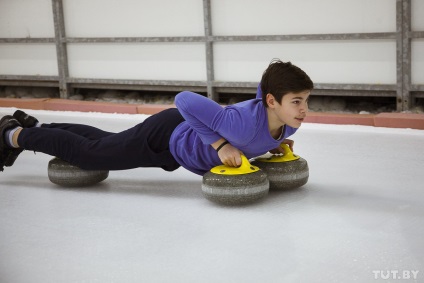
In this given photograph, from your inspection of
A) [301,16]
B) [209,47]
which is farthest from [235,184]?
[209,47]

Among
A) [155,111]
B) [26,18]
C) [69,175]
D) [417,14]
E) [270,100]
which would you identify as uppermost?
[26,18]

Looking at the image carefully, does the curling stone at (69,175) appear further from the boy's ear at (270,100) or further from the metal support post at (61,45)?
the metal support post at (61,45)

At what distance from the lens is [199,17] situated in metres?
5.79

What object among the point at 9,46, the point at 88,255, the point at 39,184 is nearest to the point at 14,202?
the point at 39,184

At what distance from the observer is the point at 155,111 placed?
5562 millimetres

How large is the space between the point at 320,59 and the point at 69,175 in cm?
280

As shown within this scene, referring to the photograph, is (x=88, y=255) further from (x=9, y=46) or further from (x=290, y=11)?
(x=9, y=46)

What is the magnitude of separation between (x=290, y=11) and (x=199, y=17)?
0.87 meters

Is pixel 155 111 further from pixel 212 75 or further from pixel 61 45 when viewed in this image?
pixel 61 45

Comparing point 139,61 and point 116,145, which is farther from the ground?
point 139,61

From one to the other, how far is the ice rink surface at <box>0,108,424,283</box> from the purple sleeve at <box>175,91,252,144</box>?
329 millimetres

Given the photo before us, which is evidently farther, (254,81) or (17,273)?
(254,81)

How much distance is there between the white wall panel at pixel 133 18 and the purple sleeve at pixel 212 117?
10.7 ft

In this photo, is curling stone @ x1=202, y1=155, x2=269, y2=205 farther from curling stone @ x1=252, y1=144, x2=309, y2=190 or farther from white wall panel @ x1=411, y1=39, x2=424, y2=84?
white wall panel @ x1=411, y1=39, x2=424, y2=84
